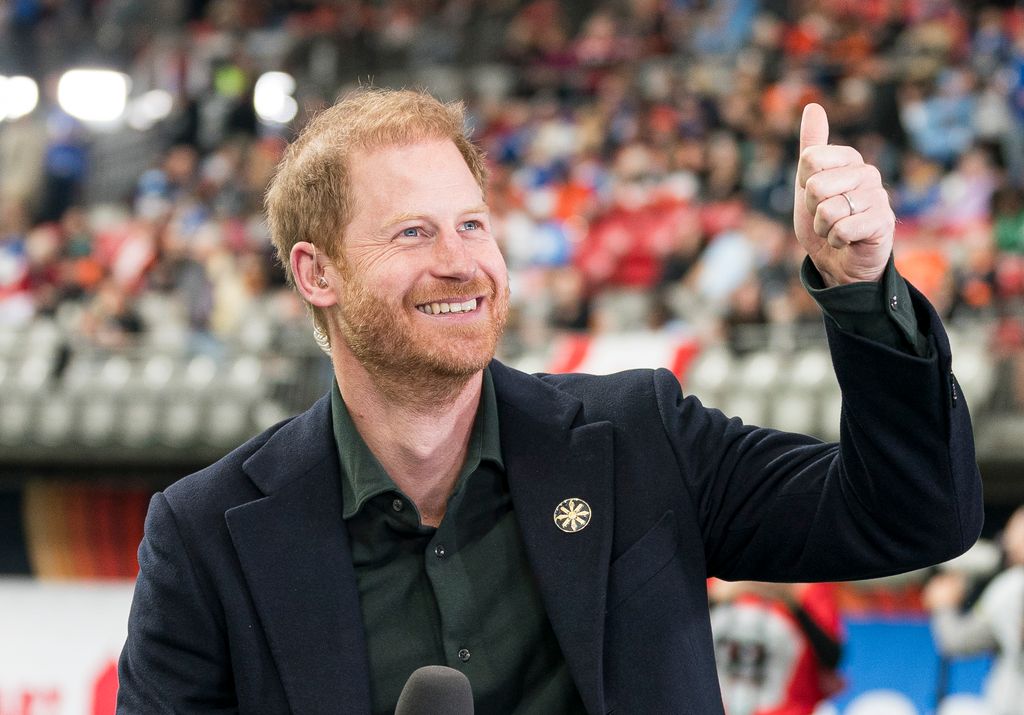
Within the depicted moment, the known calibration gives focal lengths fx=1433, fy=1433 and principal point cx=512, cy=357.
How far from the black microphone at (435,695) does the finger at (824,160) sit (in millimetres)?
790

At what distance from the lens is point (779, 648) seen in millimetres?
5723

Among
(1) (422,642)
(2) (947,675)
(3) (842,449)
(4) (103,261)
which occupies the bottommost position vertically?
(2) (947,675)

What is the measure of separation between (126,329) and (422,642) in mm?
9271

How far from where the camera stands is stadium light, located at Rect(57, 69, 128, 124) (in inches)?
580

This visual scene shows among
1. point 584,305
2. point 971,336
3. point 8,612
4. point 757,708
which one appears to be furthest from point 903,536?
point 8,612

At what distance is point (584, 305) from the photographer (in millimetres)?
9531

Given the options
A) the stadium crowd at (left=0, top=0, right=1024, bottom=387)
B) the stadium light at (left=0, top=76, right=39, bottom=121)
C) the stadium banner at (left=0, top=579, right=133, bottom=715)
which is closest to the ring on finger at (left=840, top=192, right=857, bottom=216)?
the stadium crowd at (left=0, top=0, right=1024, bottom=387)

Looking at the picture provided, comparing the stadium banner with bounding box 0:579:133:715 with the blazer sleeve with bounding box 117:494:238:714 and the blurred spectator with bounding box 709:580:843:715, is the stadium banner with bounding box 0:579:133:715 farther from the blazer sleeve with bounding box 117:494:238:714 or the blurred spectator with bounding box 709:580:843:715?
the blazer sleeve with bounding box 117:494:238:714

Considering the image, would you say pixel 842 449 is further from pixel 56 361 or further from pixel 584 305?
pixel 56 361

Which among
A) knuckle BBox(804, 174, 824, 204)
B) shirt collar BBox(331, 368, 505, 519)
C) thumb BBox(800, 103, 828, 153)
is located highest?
thumb BBox(800, 103, 828, 153)

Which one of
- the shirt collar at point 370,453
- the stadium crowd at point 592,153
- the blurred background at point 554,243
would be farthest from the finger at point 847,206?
the stadium crowd at point 592,153

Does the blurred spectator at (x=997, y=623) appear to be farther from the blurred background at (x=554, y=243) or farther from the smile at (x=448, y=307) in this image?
the smile at (x=448, y=307)

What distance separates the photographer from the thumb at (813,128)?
1.98m

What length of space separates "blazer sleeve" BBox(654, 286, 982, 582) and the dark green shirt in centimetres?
30
